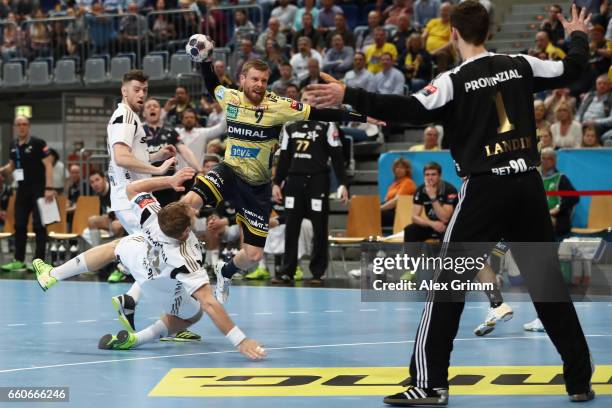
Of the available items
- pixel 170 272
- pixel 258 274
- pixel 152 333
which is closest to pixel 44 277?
pixel 152 333

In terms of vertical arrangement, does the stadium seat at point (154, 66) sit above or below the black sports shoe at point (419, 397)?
above

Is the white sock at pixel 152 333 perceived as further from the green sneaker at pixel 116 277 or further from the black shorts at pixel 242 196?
the green sneaker at pixel 116 277

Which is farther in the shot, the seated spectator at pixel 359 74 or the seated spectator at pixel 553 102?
the seated spectator at pixel 359 74

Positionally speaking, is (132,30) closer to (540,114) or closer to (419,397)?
(540,114)

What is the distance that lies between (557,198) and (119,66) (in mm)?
11879

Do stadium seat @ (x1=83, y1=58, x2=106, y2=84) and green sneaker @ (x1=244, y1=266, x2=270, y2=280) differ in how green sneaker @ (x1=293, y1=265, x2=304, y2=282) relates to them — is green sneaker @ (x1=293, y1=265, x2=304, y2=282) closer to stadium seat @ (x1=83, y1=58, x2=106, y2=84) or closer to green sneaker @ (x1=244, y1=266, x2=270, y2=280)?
green sneaker @ (x1=244, y1=266, x2=270, y2=280)

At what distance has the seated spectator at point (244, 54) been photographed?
2020 centimetres

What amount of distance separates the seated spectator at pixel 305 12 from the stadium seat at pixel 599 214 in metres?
8.24

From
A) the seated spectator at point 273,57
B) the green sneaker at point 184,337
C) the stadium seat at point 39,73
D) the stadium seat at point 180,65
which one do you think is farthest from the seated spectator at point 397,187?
the stadium seat at point 39,73

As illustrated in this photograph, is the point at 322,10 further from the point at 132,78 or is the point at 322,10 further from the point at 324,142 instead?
the point at 132,78

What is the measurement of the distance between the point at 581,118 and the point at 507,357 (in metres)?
9.11

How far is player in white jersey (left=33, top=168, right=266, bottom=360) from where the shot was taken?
25.1 ft


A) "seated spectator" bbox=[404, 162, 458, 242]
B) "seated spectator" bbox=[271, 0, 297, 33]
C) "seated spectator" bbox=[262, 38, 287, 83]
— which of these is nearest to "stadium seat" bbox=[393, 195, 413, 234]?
"seated spectator" bbox=[404, 162, 458, 242]

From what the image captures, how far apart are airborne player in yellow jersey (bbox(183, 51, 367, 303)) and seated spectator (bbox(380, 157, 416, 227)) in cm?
550
